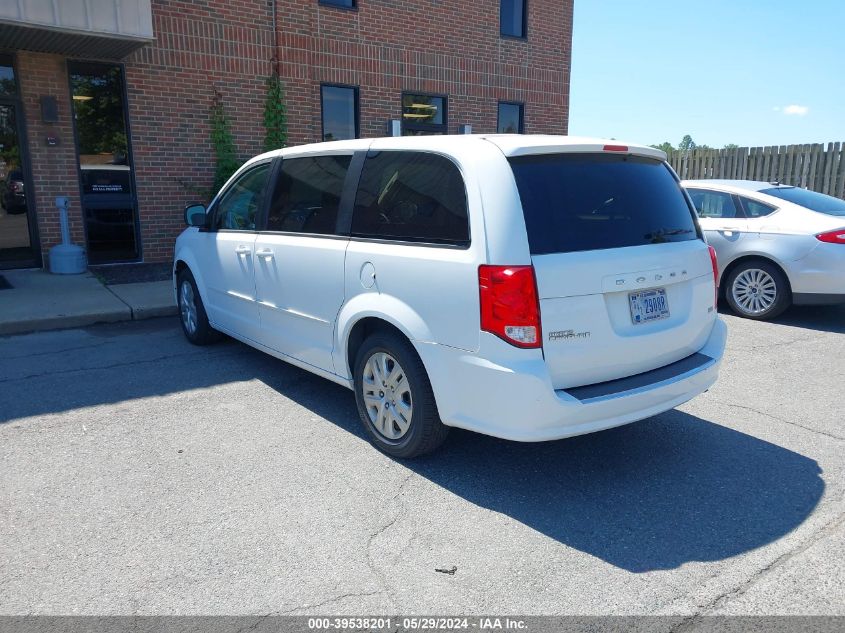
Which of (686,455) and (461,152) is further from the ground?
(461,152)

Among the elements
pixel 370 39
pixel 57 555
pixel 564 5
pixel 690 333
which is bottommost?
pixel 57 555

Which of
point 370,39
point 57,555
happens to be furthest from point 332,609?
point 370,39

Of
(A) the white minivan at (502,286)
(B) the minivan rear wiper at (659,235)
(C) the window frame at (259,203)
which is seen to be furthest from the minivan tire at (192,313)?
(B) the minivan rear wiper at (659,235)

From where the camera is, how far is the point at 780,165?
14461 mm

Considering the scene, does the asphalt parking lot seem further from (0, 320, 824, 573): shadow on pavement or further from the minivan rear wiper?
the minivan rear wiper

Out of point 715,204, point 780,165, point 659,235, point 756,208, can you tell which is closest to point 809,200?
point 756,208

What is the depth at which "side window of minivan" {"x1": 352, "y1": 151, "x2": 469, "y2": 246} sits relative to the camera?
365cm

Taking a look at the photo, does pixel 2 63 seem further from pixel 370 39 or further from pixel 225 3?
pixel 370 39

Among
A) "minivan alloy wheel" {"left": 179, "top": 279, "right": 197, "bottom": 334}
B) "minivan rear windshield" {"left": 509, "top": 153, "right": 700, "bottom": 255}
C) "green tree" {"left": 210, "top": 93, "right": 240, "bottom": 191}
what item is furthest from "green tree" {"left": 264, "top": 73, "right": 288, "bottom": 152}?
"minivan rear windshield" {"left": 509, "top": 153, "right": 700, "bottom": 255}

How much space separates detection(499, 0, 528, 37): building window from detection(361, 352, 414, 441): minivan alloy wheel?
40.0 feet

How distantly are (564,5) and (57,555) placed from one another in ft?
49.5

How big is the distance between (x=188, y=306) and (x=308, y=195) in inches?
98.9

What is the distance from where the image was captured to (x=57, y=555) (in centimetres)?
309

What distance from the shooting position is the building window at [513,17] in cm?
1437
